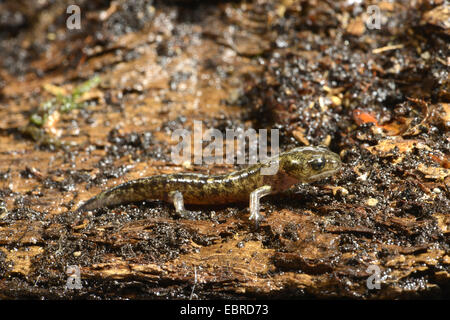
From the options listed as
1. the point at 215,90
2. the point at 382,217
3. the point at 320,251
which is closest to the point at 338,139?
the point at 382,217

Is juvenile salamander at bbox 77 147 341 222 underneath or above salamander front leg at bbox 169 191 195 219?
above

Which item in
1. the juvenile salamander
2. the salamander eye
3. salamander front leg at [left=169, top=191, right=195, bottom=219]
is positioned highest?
the salamander eye

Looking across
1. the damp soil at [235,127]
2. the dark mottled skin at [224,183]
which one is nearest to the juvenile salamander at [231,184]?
the dark mottled skin at [224,183]

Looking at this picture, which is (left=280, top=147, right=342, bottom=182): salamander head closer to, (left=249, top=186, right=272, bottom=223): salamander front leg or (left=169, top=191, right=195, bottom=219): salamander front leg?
(left=249, top=186, right=272, bottom=223): salamander front leg

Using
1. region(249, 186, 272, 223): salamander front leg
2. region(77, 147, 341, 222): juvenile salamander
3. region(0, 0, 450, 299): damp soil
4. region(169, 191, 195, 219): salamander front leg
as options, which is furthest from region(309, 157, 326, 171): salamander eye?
region(169, 191, 195, 219): salamander front leg

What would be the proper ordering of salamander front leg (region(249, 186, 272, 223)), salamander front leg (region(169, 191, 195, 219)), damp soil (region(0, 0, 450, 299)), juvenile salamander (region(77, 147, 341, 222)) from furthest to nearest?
salamander front leg (region(169, 191, 195, 219))
juvenile salamander (region(77, 147, 341, 222))
salamander front leg (region(249, 186, 272, 223))
damp soil (region(0, 0, 450, 299))

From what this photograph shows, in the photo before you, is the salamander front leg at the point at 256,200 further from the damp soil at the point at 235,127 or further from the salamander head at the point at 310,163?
the salamander head at the point at 310,163

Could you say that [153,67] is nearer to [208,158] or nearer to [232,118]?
[232,118]
